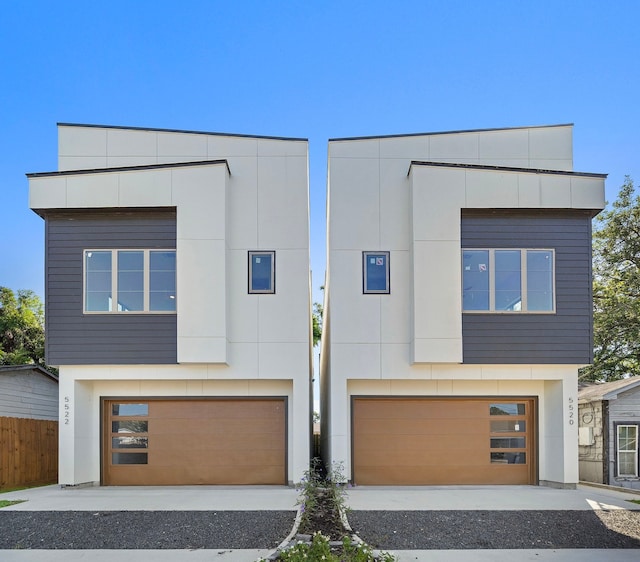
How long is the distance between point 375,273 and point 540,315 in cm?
326

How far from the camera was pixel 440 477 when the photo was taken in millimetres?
10602

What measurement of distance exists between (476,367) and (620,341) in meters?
12.0

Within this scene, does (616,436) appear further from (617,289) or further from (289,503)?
(617,289)

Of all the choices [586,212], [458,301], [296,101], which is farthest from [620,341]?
[296,101]

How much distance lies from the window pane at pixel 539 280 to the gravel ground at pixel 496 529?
12.3ft

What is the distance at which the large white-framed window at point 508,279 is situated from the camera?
10031 millimetres

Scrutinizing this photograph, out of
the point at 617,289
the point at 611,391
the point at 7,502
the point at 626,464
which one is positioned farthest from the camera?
the point at 617,289

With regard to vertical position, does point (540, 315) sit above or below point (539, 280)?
below

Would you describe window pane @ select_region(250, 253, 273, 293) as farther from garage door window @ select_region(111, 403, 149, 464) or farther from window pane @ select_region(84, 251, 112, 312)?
garage door window @ select_region(111, 403, 149, 464)

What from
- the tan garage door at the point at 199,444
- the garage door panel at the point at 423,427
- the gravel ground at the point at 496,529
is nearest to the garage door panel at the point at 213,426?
the tan garage door at the point at 199,444

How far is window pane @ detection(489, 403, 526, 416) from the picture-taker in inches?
427

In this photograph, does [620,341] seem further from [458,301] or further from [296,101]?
[296,101]

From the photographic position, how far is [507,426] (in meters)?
10.9

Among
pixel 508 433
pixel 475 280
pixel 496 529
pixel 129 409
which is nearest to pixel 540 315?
pixel 475 280
